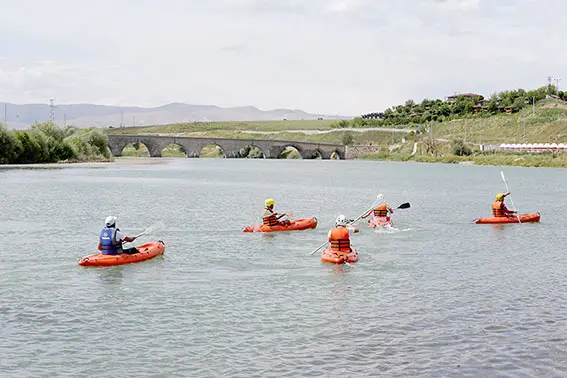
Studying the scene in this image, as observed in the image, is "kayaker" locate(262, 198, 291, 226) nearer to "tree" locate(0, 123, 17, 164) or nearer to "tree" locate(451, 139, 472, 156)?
"tree" locate(0, 123, 17, 164)

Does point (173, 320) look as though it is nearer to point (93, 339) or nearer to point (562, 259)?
point (93, 339)

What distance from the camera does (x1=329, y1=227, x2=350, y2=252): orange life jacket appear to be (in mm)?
23844

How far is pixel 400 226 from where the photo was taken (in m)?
37.0

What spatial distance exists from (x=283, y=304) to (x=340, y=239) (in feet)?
18.2

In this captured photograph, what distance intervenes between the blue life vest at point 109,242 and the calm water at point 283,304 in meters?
0.62

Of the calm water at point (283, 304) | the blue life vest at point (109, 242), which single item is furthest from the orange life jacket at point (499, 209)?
the blue life vest at point (109, 242)

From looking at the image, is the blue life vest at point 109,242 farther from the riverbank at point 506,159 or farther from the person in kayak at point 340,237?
the riverbank at point 506,159

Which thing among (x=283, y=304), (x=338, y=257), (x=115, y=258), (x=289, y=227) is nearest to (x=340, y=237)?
(x=338, y=257)

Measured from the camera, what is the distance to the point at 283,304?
61.6 feet

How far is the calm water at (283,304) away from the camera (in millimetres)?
14148

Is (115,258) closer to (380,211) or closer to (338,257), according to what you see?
(338,257)

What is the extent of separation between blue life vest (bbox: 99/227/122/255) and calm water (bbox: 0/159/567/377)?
0.62 m

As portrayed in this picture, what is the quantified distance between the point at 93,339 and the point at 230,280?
6913 millimetres

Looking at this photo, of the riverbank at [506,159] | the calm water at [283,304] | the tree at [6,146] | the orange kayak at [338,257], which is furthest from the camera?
the riverbank at [506,159]
